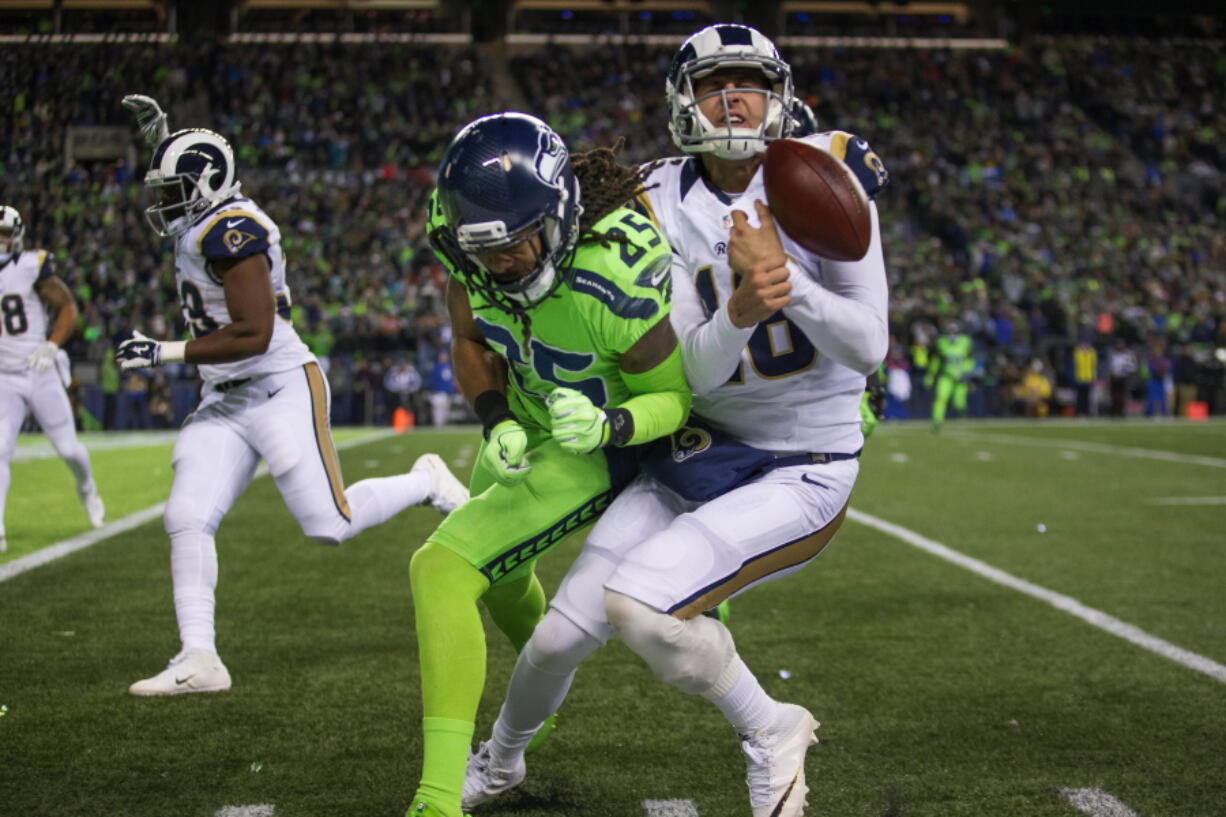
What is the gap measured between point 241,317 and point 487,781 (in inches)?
71.0

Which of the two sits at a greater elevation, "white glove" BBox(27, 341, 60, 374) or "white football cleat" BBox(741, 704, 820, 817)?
"white glove" BBox(27, 341, 60, 374)

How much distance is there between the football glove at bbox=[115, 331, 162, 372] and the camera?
152 inches

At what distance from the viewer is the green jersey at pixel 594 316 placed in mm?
2535

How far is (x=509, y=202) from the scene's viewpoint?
2.36m

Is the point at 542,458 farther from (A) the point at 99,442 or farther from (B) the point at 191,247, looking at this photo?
(A) the point at 99,442

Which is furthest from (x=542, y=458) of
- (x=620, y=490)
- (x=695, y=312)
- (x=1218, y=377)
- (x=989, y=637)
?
(x=1218, y=377)

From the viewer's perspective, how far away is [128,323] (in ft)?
62.9

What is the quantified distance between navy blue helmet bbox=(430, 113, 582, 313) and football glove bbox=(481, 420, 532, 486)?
246mm

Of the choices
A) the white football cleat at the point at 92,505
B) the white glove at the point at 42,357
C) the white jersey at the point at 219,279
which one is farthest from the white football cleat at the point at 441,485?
the white football cleat at the point at 92,505

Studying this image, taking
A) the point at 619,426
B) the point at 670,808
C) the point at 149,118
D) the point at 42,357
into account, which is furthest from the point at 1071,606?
the point at 42,357

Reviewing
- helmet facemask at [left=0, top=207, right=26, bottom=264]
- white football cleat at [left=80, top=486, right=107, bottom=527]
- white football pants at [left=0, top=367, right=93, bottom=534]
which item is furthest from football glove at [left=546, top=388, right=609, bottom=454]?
white football cleat at [left=80, top=486, right=107, bottom=527]

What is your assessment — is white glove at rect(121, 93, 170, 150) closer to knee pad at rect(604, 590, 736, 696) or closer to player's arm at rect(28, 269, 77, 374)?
player's arm at rect(28, 269, 77, 374)

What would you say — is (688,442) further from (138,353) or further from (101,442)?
(101,442)

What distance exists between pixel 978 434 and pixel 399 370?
852 cm
